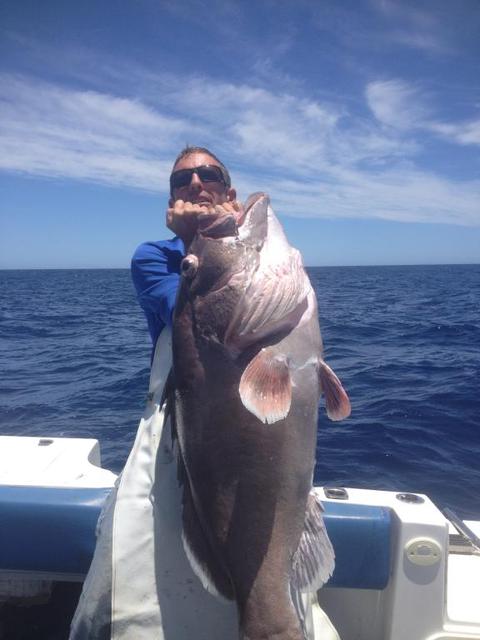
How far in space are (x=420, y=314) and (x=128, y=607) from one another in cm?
2696

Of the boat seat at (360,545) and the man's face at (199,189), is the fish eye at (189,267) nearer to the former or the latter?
the man's face at (199,189)

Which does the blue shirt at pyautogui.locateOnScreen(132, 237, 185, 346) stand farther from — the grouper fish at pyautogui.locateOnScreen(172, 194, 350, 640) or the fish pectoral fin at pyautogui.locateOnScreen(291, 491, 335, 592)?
the fish pectoral fin at pyautogui.locateOnScreen(291, 491, 335, 592)

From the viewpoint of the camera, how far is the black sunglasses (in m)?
3.07

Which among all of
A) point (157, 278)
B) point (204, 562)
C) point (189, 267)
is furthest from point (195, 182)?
point (204, 562)

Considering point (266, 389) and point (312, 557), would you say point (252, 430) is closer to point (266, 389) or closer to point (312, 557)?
point (266, 389)

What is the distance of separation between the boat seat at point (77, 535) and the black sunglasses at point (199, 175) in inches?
75.6

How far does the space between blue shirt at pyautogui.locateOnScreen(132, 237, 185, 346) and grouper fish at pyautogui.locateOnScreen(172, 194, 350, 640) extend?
30 centimetres

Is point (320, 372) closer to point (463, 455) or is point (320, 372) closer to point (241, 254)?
point (241, 254)

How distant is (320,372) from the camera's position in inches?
92.3

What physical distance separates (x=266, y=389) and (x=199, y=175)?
1.58m

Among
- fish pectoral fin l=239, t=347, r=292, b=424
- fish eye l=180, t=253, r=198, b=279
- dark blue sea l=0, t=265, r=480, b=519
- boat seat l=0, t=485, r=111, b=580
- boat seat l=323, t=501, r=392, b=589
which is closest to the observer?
fish pectoral fin l=239, t=347, r=292, b=424

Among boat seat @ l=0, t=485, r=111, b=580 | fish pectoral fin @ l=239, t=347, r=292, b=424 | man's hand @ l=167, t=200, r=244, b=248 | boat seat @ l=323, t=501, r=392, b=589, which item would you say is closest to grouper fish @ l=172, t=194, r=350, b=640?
fish pectoral fin @ l=239, t=347, r=292, b=424

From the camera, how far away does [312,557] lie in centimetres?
222

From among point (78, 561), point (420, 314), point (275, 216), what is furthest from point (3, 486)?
point (420, 314)
